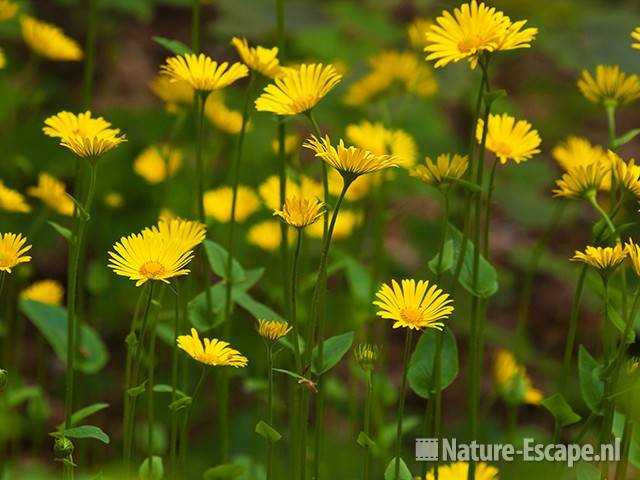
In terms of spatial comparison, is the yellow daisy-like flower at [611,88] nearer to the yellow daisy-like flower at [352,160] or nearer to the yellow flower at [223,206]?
the yellow daisy-like flower at [352,160]

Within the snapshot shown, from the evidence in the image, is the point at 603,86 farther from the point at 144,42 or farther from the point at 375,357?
the point at 144,42

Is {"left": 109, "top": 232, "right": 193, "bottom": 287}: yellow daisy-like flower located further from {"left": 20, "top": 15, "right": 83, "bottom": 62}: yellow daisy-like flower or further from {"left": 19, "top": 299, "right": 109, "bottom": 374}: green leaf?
{"left": 20, "top": 15, "right": 83, "bottom": 62}: yellow daisy-like flower

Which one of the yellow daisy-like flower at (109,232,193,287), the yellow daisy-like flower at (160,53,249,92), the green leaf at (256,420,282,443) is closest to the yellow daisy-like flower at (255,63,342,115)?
the yellow daisy-like flower at (160,53,249,92)

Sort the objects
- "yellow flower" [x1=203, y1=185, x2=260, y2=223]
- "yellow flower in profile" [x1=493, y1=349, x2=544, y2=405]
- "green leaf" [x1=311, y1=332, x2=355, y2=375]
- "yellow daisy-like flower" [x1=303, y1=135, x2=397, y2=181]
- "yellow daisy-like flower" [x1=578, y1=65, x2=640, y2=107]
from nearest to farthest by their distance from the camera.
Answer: "yellow daisy-like flower" [x1=303, y1=135, x2=397, y2=181] < "green leaf" [x1=311, y1=332, x2=355, y2=375] < "yellow daisy-like flower" [x1=578, y1=65, x2=640, y2=107] < "yellow flower in profile" [x1=493, y1=349, x2=544, y2=405] < "yellow flower" [x1=203, y1=185, x2=260, y2=223]

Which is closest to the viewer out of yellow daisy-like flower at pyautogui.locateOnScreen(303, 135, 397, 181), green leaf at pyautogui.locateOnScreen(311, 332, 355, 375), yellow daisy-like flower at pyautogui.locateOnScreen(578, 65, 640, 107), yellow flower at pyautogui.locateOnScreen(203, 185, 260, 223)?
yellow daisy-like flower at pyautogui.locateOnScreen(303, 135, 397, 181)

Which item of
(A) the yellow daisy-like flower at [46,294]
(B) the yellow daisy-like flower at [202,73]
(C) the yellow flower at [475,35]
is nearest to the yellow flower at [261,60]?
(B) the yellow daisy-like flower at [202,73]

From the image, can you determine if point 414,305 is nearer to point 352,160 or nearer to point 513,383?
point 352,160
